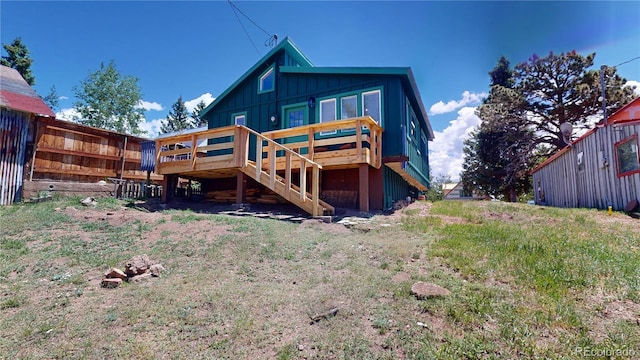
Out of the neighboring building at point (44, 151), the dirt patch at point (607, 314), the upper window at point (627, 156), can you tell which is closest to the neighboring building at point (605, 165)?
the upper window at point (627, 156)

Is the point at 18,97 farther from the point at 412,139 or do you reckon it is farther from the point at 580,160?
the point at 580,160

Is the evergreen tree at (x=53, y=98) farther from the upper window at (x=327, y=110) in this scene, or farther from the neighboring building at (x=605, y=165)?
the neighboring building at (x=605, y=165)

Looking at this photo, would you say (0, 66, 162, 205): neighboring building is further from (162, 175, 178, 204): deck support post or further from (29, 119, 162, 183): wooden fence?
(162, 175, 178, 204): deck support post

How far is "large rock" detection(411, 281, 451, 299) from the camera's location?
3061 mm

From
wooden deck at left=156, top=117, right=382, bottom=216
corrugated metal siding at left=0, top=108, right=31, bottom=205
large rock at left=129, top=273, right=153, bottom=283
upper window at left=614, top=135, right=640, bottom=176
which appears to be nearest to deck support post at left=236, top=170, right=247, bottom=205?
wooden deck at left=156, top=117, right=382, bottom=216

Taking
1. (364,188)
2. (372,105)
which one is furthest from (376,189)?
(372,105)

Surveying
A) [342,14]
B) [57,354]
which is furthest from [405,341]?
[342,14]

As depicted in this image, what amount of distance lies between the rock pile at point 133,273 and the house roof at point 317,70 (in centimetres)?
792

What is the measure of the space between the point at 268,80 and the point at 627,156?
11304mm

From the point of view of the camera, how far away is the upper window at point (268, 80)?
1190 cm

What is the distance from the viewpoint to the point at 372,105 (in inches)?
384

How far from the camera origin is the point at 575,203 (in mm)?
11258

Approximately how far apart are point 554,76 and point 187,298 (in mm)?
24873

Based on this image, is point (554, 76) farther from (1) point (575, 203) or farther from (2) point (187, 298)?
(2) point (187, 298)
